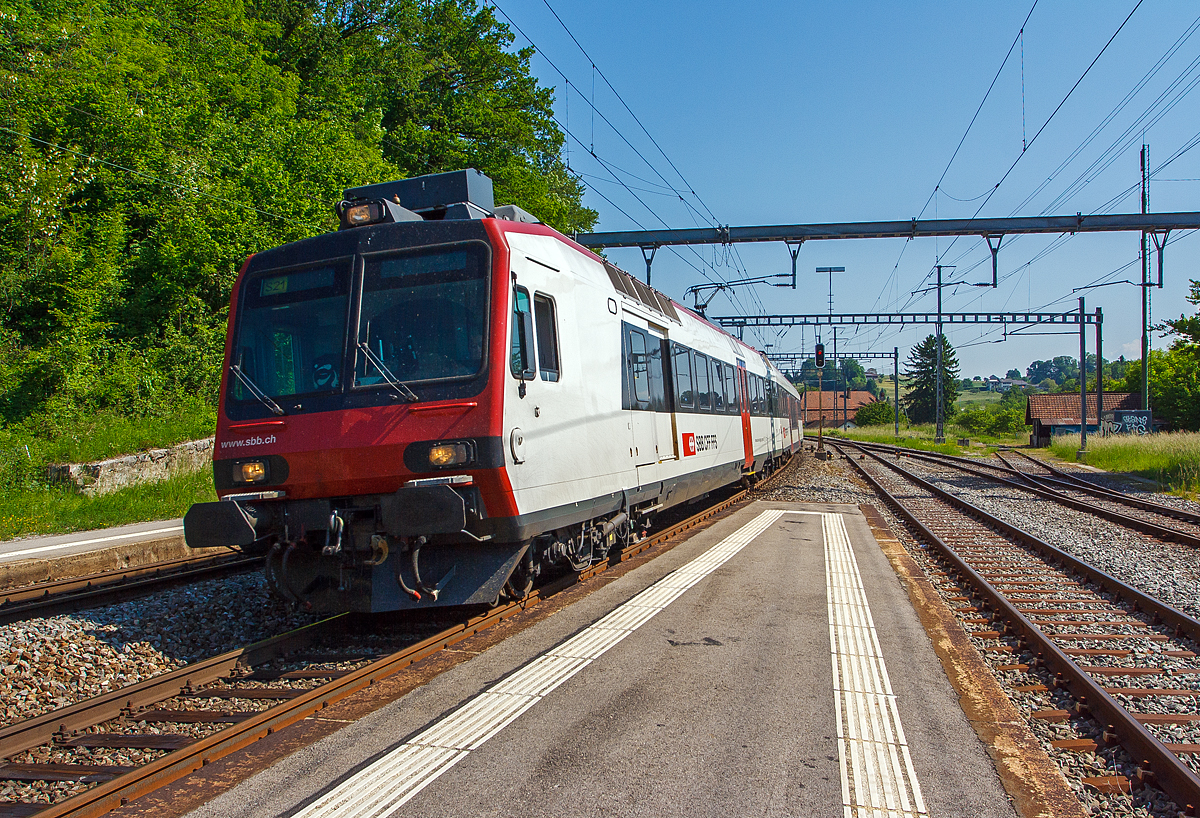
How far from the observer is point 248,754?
397 cm

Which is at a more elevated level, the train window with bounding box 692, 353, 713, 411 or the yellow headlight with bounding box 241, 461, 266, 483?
the train window with bounding box 692, 353, 713, 411

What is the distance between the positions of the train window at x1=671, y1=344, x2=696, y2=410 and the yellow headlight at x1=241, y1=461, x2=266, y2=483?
5578mm

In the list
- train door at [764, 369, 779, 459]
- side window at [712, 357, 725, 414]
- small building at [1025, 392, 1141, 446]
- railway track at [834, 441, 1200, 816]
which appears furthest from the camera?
small building at [1025, 392, 1141, 446]

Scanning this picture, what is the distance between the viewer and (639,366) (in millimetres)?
8578

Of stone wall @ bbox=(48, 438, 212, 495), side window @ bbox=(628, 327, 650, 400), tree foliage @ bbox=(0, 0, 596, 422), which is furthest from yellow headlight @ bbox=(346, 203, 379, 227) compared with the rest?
tree foliage @ bbox=(0, 0, 596, 422)

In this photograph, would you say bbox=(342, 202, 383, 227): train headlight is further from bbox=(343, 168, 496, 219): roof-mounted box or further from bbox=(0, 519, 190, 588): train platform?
bbox=(0, 519, 190, 588): train platform

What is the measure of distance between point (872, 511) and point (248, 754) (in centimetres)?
1398

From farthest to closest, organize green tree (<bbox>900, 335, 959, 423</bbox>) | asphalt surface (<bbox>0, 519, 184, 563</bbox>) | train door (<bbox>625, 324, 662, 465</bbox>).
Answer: green tree (<bbox>900, 335, 959, 423</bbox>) < asphalt surface (<bbox>0, 519, 184, 563</bbox>) < train door (<bbox>625, 324, 662, 465</bbox>)

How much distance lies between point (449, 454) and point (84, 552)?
648cm

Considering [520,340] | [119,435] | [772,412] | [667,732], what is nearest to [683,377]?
[520,340]

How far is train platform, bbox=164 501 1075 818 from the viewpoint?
11.5ft

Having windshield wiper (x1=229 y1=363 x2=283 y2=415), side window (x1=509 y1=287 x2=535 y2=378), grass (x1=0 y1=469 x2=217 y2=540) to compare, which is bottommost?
grass (x1=0 y1=469 x2=217 y2=540)

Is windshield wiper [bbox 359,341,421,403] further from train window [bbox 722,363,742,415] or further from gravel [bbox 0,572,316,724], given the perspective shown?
train window [bbox 722,363,742,415]

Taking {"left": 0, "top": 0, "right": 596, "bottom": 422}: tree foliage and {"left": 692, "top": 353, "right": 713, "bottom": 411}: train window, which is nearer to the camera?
{"left": 692, "top": 353, "right": 713, "bottom": 411}: train window
